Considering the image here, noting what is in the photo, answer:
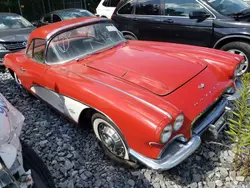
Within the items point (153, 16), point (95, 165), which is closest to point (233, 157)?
point (95, 165)

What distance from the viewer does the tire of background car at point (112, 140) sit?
235 cm

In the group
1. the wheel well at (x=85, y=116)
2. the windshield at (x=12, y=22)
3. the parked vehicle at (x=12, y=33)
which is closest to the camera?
the wheel well at (x=85, y=116)

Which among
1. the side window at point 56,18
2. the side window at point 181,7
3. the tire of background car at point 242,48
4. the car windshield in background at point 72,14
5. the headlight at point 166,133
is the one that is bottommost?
the headlight at point 166,133

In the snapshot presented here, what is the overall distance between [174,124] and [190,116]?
247mm

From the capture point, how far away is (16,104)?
4.14m

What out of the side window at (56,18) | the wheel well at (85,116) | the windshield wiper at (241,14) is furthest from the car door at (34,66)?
the side window at (56,18)

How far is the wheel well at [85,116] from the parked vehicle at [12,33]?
3.93 meters

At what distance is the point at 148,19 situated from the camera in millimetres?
5422

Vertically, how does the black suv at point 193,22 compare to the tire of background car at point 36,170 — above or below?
above

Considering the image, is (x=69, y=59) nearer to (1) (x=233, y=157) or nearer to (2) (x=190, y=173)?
(2) (x=190, y=173)

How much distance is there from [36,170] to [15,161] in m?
0.38

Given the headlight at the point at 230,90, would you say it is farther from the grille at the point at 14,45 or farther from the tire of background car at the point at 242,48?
the grille at the point at 14,45

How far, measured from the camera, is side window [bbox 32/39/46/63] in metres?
3.35

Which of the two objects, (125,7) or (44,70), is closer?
(44,70)
